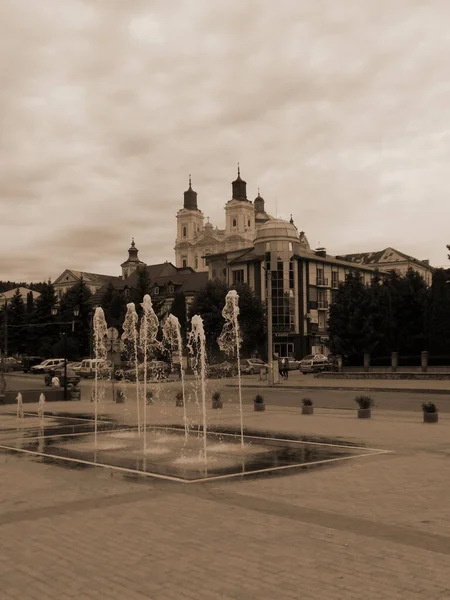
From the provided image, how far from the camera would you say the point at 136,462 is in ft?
41.3

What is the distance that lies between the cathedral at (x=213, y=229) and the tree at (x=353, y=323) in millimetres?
80267

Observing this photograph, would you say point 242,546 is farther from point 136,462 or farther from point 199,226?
point 199,226

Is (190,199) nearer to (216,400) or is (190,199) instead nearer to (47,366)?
(47,366)

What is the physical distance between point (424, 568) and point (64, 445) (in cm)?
1089

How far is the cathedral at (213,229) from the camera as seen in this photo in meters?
135

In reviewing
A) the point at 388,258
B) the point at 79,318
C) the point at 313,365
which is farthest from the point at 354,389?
the point at 388,258

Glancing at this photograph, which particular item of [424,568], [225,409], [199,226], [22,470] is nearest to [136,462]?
[22,470]

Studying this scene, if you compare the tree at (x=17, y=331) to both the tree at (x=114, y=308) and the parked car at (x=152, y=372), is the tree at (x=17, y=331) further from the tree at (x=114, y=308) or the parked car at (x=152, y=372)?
the parked car at (x=152, y=372)

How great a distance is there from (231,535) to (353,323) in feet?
142

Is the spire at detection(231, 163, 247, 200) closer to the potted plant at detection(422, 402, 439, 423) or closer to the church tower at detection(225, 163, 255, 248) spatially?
the church tower at detection(225, 163, 255, 248)

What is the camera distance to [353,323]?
1949 inches

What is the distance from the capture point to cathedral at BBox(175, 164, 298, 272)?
442ft

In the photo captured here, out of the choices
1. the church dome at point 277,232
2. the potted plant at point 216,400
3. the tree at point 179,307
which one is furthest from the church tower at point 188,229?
the potted plant at point 216,400

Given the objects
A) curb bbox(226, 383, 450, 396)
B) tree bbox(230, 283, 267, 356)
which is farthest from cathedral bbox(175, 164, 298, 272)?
curb bbox(226, 383, 450, 396)
